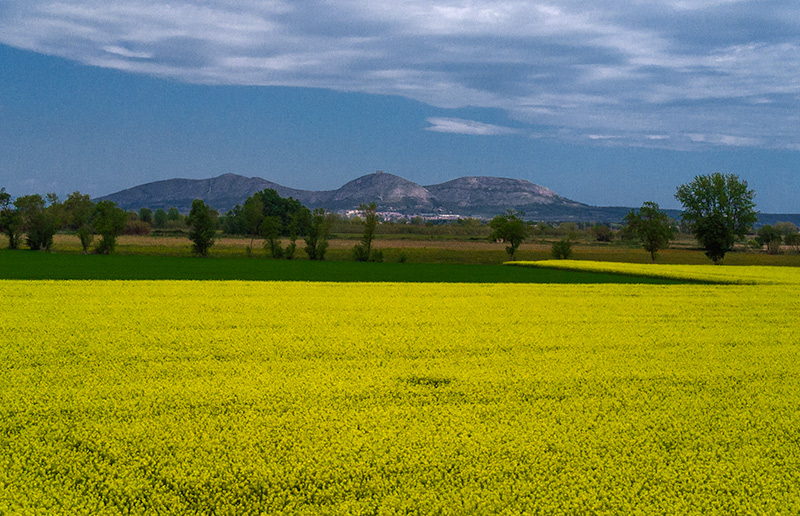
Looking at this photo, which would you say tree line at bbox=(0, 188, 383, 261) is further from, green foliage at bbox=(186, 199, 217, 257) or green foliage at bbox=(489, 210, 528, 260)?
green foliage at bbox=(489, 210, 528, 260)

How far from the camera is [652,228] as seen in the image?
2616 inches

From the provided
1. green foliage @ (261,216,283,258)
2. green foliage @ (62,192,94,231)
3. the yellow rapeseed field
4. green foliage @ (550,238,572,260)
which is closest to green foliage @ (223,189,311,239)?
green foliage @ (62,192,94,231)

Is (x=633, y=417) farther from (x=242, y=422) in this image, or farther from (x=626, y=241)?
(x=626, y=241)

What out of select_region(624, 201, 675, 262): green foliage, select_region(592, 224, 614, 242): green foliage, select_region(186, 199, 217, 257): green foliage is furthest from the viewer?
select_region(592, 224, 614, 242): green foliage

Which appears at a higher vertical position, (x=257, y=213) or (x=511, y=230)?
(x=257, y=213)

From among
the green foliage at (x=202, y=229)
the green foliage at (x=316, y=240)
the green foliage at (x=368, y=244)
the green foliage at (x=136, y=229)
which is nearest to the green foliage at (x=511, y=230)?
the green foliage at (x=368, y=244)

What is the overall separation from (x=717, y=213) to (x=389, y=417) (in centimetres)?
7142

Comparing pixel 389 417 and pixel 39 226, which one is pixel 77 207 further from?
pixel 389 417

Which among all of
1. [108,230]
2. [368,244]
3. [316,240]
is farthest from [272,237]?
[108,230]

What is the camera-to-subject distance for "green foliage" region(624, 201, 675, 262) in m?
66.4

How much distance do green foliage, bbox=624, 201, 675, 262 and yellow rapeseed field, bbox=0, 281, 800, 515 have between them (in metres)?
54.1

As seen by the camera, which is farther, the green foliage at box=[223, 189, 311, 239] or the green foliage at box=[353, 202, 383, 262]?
the green foliage at box=[223, 189, 311, 239]

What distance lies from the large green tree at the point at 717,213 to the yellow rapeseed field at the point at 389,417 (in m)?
56.8

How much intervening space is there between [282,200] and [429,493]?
480 feet
